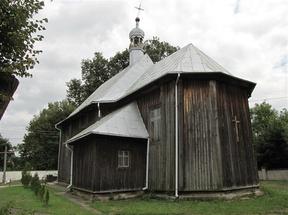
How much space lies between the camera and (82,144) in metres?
17.2

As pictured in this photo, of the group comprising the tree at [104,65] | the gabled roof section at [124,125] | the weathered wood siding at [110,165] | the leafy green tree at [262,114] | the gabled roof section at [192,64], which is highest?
the tree at [104,65]

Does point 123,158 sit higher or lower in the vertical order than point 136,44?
lower

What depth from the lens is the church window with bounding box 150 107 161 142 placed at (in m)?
15.8

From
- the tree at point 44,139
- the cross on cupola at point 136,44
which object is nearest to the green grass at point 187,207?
A: the cross on cupola at point 136,44

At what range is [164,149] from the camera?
15.1 m

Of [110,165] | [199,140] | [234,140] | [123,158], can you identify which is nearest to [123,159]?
[123,158]

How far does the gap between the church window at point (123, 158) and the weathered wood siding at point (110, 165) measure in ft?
0.49

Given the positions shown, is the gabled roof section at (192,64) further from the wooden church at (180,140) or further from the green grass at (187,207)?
the green grass at (187,207)

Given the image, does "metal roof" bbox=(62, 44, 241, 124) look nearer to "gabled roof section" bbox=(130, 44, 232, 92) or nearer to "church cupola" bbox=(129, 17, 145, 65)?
"gabled roof section" bbox=(130, 44, 232, 92)

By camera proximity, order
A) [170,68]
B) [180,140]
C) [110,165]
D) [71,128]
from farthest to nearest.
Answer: [71,128]
[170,68]
[110,165]
[180,140]

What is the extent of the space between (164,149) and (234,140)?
305 centimetres

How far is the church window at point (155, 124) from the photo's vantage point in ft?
51.8

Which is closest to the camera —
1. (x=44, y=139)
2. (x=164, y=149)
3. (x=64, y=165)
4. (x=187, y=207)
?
(x=187, y=207)

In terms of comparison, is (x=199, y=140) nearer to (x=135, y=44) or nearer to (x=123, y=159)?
Result: (x=123, y=159)
